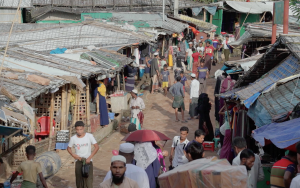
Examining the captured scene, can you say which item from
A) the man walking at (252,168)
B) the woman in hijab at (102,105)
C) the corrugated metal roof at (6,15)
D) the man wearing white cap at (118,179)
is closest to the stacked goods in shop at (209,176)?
the man wearing white cap at (118,179)

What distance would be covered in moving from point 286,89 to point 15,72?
6670 millimetres

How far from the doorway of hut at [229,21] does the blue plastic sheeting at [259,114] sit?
101ft

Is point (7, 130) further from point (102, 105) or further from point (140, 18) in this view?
point (140, 18)

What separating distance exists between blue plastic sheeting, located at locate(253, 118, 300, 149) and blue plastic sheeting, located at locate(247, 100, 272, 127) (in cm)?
40

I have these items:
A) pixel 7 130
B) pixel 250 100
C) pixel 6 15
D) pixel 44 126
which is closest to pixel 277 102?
pixel 250 100

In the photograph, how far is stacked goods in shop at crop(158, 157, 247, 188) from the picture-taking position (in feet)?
15.6

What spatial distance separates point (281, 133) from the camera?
248 inches

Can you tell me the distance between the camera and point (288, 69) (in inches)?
346

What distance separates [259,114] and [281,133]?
152 cm

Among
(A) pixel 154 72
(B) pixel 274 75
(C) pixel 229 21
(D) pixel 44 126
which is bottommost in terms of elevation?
(A) pixel 154 72

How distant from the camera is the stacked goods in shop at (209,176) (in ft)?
15.6

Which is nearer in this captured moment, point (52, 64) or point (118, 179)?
point (118, 179)

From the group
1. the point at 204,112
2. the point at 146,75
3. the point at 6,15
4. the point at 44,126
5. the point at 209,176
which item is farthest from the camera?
the point at 6,15

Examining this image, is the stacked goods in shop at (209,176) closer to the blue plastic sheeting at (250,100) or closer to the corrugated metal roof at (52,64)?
the blue plastic sheeting at (250,100)
